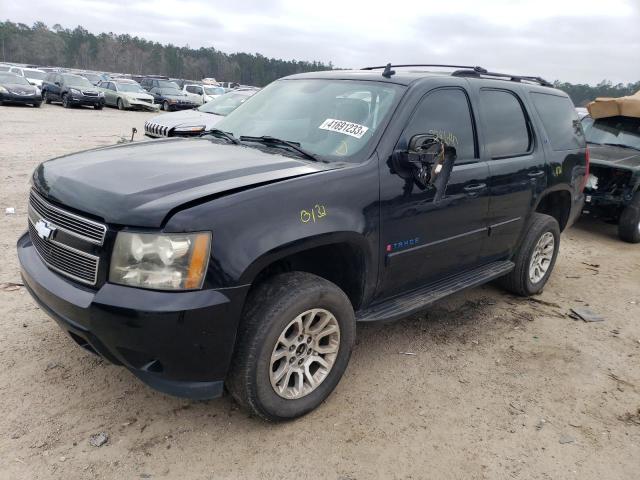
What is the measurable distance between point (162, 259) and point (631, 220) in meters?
7.21

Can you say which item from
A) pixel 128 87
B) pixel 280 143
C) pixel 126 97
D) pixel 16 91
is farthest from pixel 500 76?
pixel 128 87

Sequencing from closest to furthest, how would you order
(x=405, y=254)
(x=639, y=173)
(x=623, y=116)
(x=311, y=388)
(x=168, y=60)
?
(x=311, y=388) → (x=405, y=254) → (x=639, y=173) → (x=623, y=116) → (x=168, y=60)

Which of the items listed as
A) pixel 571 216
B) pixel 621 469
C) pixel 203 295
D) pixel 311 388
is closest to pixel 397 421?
pixel 311 388

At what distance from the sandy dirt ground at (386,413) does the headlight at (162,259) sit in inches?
36.7

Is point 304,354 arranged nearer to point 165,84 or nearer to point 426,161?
point 426,161

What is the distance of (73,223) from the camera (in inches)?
101

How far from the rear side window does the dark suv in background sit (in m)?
23.3

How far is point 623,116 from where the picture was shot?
8.47 meters

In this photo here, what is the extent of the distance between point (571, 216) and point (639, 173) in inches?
110

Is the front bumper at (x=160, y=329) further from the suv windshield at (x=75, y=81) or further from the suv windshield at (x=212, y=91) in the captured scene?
the suv windshield at (x=212, y=91)

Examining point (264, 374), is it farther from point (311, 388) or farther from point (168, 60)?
point (168, 60)

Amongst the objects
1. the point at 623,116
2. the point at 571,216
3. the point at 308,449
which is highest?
the point at 623,116

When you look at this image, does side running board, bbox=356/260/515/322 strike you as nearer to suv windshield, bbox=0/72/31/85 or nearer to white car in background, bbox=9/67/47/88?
suv windshield, bbox=0/72/31/85

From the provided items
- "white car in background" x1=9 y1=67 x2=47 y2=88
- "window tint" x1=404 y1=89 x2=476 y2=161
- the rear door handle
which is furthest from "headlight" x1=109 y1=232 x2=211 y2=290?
"white car in background" x1=9 y1=67 x2=47 y2=88
